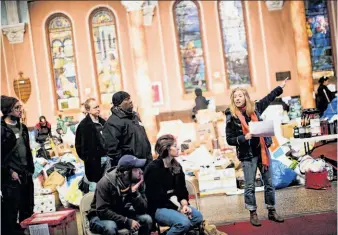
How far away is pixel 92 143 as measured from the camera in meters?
5.14

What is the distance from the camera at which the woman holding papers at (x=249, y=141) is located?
504 centimetres

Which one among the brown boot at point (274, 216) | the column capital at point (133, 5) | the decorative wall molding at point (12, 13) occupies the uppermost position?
the decorative wall molding at point (12, 13)

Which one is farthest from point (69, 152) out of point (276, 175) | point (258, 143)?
point (258, 143)

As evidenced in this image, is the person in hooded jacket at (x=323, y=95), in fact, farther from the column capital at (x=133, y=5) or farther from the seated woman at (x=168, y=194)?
the seated woman at (x=168, y=194)

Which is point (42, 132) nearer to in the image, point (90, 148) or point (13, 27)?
point (90, 148)

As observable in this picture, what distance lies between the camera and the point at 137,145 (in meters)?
4.89

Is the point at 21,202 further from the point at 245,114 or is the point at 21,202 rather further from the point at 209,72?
the point at 209,72

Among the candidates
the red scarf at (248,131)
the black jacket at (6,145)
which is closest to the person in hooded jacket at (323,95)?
A: the red scarf at (248,131)

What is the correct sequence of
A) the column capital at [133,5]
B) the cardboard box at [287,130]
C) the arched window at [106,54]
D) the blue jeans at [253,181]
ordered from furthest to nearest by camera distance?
the arched window at [106,54], the column capital at [133,5], the cardboard box at [287,130], the blue jeans at [253,181]

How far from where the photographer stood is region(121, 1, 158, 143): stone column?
11078 mm

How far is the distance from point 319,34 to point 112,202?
31.3 ft

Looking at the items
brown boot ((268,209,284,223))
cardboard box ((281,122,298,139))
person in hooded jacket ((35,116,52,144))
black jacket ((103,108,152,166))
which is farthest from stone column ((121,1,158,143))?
black jacket ((103,108,152,166))

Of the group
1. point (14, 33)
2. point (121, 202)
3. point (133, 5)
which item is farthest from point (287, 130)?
point (14, 33)

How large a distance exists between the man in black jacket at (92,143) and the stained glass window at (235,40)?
7.65 metres
